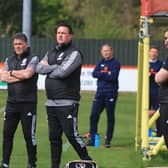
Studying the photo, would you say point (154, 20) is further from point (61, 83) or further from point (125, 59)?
point (125, 59)

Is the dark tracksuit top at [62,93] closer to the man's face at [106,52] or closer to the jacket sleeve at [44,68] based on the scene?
the jacket sleeve at [44,68]

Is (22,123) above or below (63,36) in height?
below

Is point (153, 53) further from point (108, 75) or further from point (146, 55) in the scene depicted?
point (146, 55)

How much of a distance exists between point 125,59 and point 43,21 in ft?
68.9

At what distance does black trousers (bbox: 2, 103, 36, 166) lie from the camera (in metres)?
9.83

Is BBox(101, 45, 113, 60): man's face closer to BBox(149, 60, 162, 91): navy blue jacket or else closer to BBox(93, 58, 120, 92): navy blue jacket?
BBox(93, 58, 120, 92): navy blue jacket

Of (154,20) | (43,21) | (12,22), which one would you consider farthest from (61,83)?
(43,21)

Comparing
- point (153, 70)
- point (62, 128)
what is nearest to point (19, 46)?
point (62, 128)

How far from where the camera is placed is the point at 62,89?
9.49 metres

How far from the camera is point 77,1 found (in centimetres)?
4838

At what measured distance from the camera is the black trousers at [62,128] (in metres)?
9.54

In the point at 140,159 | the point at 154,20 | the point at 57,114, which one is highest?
the point at 154,20

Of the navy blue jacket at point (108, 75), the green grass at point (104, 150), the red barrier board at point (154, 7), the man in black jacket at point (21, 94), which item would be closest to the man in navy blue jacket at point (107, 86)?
the navy blue jacket at point (108, 75)

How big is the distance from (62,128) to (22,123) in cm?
62
